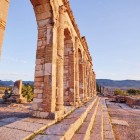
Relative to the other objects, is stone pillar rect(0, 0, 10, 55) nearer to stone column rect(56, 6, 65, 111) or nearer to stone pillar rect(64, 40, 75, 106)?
stone column rect(56, 6, 65, 111)

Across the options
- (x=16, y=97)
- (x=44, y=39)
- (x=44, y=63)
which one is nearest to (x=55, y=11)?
(x=44, y=39)

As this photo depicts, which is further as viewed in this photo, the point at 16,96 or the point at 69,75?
the point at 16,96

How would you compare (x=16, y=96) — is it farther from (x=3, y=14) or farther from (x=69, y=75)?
(x=3, y=14)

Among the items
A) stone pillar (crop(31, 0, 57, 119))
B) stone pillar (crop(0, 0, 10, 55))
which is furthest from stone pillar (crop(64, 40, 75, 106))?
stone pillar (crop(0, 0, 10, 55))

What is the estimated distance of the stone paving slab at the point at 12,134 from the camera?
2846 mm

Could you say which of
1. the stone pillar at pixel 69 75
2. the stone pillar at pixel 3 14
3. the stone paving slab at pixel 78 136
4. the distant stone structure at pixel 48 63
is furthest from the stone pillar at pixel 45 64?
the stone pillar at pixel 69 75

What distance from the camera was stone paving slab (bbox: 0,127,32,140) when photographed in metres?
2.85

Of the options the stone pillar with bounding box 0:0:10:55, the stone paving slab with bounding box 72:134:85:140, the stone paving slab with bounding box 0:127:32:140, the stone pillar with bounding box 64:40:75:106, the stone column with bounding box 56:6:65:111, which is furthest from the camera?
the stone pillar with bounding box 64:40:75:106

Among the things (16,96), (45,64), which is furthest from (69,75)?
(16,96)

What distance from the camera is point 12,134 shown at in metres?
3.02

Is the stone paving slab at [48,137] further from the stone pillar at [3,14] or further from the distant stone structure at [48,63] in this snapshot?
the stone pillar at [3,14]

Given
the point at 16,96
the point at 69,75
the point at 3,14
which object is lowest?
the point at 16,96

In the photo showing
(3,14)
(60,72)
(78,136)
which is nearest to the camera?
(3,14)

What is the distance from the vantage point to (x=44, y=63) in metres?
5.60
